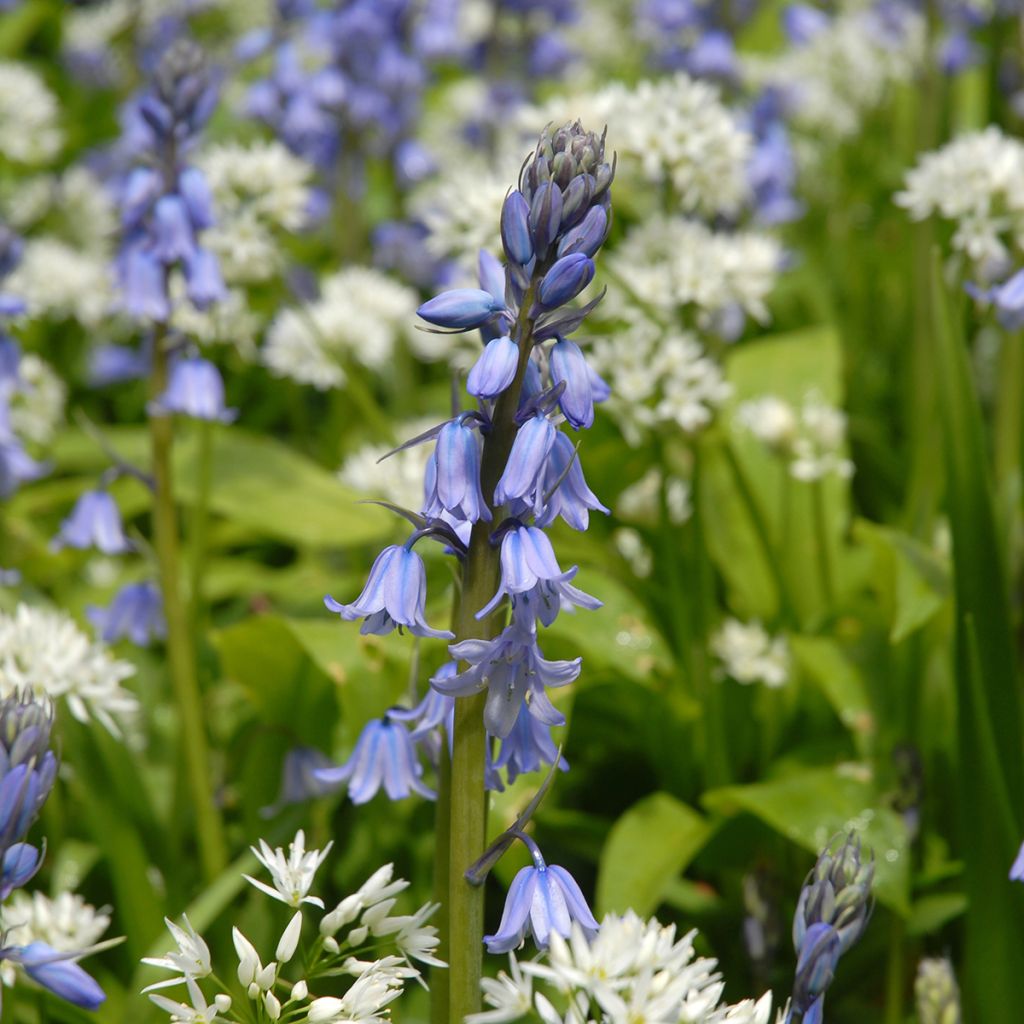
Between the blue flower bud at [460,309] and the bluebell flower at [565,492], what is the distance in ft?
0.64

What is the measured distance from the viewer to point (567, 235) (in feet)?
5.84

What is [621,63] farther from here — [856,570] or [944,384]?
[944,384]

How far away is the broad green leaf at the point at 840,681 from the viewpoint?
10.8 ft

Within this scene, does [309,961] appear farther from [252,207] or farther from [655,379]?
[252,207]

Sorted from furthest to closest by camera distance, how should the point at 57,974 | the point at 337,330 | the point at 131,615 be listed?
1. the point at 337,330
2. the point at 131,615
3. the point at 57,974

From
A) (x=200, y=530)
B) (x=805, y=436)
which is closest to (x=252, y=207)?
(x=200, y=530)

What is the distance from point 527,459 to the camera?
172 cm

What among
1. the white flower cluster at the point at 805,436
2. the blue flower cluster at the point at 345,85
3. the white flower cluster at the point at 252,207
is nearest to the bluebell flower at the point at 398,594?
the white flower cluster at the point at 805,436

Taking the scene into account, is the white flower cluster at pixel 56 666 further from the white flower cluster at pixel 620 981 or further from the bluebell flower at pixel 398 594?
the white flower cluster at pixel 620 981

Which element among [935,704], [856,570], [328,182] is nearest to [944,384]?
[935,704]

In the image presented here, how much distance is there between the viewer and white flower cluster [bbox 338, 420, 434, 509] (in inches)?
138

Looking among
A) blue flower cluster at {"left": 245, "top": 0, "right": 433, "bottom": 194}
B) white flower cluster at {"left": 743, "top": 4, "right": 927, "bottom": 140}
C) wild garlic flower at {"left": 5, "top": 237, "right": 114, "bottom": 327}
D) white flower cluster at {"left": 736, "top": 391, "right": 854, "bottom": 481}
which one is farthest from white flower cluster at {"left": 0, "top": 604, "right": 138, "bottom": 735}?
white flower cluster at {"left": 743, "top": 4, "right": 927, "bottom": 140}

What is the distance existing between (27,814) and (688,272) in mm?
2474

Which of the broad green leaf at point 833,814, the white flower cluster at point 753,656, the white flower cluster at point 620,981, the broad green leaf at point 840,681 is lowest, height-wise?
the white flower cluster at point 620,981
